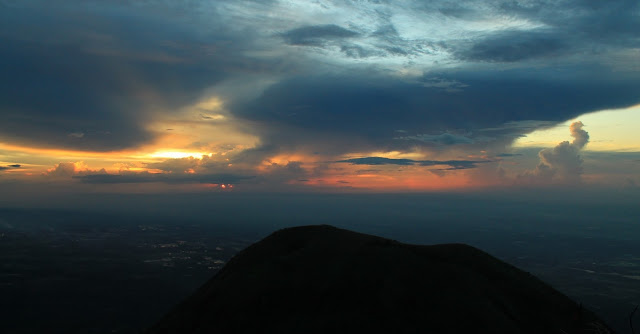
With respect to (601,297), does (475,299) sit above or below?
above

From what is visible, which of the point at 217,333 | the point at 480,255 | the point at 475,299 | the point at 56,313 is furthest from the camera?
the point at 56,313

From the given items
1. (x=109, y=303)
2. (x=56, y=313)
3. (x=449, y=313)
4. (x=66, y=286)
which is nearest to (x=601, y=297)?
(x=449, y=313)

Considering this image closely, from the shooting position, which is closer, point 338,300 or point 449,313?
point 449,313

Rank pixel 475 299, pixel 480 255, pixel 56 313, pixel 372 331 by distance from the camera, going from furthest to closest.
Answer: pixel 56 313, pixel 480 255, pixel 475 299, pixel 372 331

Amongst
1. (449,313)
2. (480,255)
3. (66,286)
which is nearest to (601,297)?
(480,255)

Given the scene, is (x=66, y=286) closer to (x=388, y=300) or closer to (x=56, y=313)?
(x=56, y=313)

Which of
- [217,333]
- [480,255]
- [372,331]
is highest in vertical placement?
[480,255]
